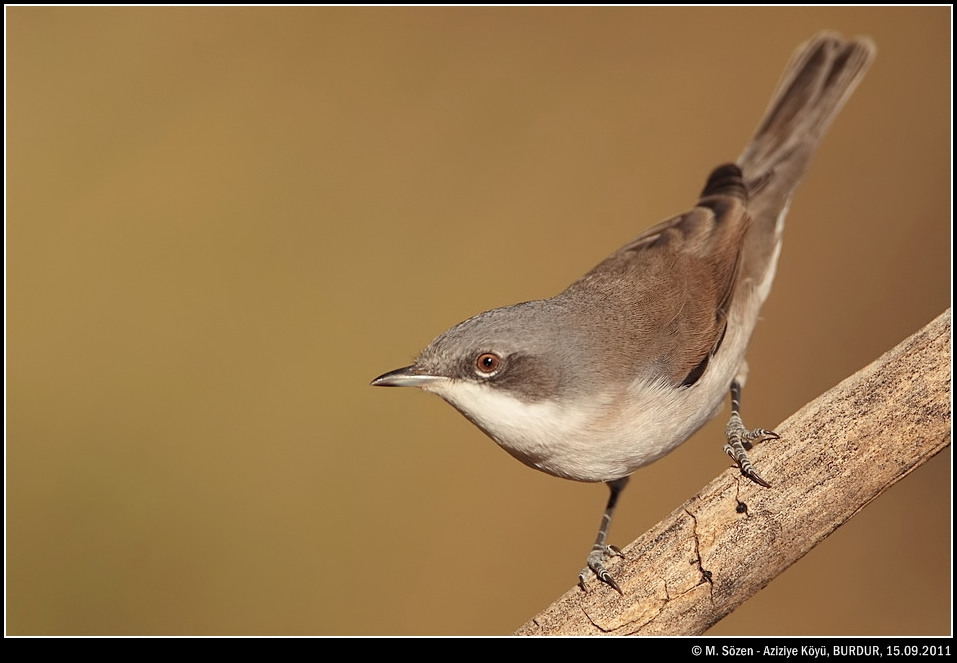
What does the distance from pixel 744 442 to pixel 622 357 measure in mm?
508

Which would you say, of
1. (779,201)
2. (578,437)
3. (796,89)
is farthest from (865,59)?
(578,437)

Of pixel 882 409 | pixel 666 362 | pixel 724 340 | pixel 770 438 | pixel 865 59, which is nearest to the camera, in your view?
pixel 882 409

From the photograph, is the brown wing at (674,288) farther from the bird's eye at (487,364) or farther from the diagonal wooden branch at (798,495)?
the diagonal wooden branch at (798,495)

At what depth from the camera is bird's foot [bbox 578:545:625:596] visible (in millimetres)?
2469

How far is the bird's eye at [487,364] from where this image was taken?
2412mm

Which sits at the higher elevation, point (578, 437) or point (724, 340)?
point (724, 340)

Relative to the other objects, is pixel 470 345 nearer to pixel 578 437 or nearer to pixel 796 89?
pixel 578 437

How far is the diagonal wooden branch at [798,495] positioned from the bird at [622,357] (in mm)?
100

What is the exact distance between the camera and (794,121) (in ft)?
12.6

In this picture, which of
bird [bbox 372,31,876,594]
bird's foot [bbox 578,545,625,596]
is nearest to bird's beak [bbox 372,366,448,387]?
bird [bbox 372,31,876,594]

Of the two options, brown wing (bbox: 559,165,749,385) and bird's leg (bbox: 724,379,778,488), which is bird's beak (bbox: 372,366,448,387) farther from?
bird's leg (bbox: 724,379,778,488)

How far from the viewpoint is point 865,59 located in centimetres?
375

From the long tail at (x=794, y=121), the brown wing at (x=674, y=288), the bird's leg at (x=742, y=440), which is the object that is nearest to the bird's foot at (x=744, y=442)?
the bird's leg at (x=742, y=440)
